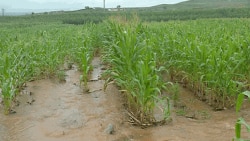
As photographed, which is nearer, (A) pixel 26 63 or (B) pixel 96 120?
(B) pixel 96 120

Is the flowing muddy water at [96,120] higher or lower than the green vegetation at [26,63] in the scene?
lower

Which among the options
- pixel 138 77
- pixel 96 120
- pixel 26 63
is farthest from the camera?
pixel 26 63

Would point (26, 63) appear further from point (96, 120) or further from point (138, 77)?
point (138, 77)

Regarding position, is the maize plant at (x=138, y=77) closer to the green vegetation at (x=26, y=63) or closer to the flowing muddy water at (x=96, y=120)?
the flowing muddy water at (x=96, y=120)

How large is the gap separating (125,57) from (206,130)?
1571 millimetres

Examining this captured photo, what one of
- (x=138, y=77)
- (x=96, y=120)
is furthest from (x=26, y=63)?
(x=138, y=77)

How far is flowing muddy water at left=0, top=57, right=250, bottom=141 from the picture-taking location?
393cm

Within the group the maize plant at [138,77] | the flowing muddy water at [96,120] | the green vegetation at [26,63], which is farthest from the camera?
the green vegetation at [26,63]

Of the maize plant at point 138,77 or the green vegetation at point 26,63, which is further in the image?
the green vegetation at point 26,63

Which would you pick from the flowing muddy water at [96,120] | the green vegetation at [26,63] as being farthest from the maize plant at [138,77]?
the green vegetation at [26,63]

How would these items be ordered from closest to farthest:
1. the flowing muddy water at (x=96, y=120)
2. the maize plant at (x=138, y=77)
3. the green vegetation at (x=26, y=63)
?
the flowing muddy water at (x=96, y=120) < the maize plant at (x=138, y=77) < the green vegetation at (x=26, y=63)

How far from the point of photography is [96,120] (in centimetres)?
455

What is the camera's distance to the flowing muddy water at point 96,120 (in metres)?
3.93

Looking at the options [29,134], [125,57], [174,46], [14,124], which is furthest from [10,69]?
[174,46]
